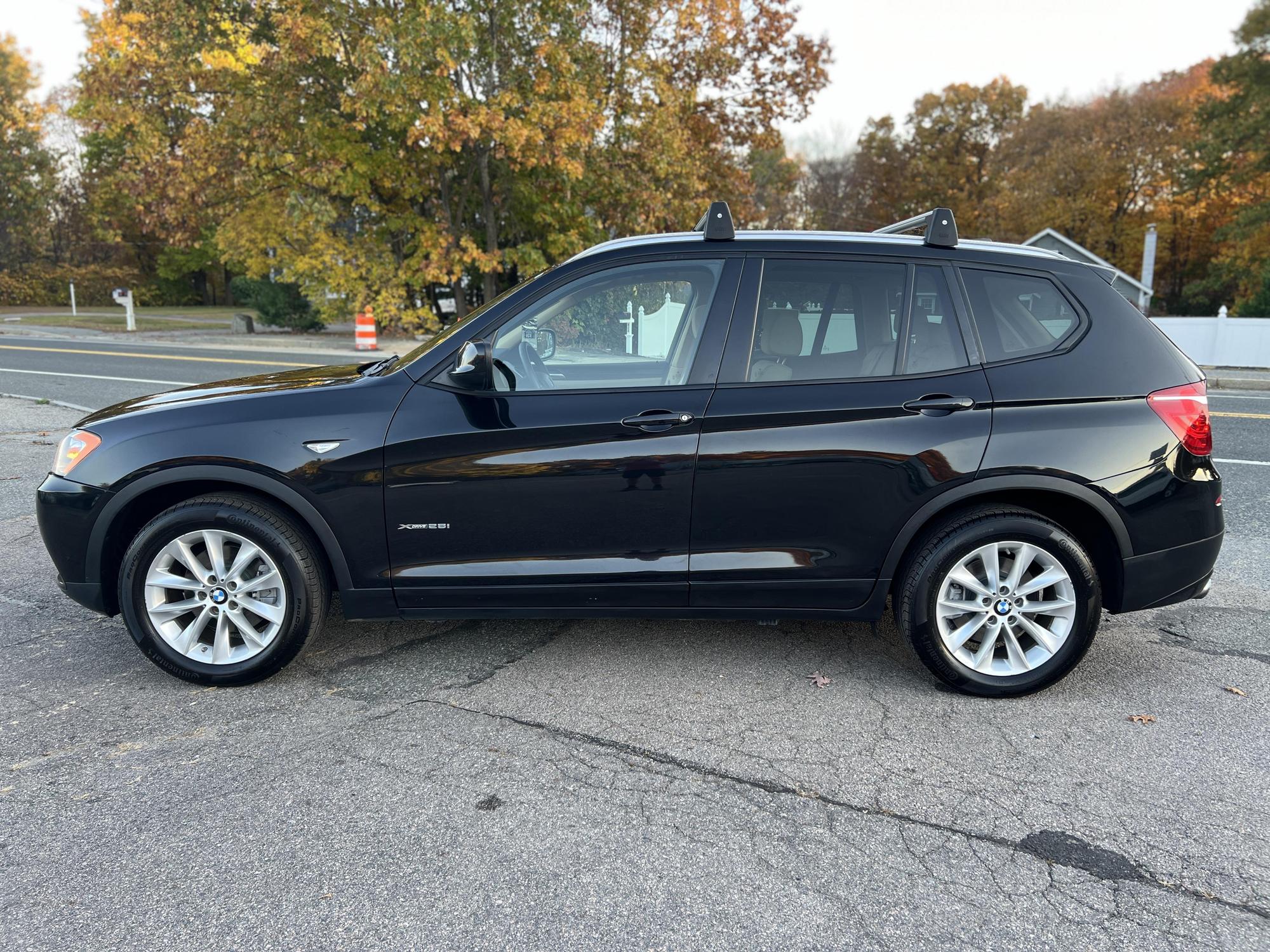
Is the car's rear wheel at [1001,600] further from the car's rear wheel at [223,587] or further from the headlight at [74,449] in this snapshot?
the headlight at [74,449]

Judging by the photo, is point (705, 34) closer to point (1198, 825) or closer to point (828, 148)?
point (1198, 825)

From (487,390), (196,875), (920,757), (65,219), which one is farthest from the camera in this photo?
(65,219)

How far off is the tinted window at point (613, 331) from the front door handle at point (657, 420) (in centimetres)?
16

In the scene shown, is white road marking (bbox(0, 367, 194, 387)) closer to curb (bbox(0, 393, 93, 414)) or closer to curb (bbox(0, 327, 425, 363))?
curb (bbox(0, 393, 93, 414))

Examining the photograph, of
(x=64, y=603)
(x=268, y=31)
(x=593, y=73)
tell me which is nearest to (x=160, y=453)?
(x=64, y=603)

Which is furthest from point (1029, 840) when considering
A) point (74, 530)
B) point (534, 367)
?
point (74, 530)

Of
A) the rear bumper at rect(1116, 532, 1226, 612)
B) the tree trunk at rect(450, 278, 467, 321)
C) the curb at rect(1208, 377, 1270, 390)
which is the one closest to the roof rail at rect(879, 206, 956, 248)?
the rear bumper at rect(1116, 532, 1226, 612)

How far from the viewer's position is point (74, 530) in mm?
3740

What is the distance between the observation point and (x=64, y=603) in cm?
471

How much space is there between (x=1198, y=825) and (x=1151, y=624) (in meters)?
1.93

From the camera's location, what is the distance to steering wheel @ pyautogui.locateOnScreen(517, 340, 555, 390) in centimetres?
376

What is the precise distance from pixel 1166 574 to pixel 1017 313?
4.02 ft

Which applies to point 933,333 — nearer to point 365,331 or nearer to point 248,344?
point 365,331

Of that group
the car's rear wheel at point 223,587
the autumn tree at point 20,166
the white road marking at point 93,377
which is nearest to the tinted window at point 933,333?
the car's rear wheel at point 223,587
